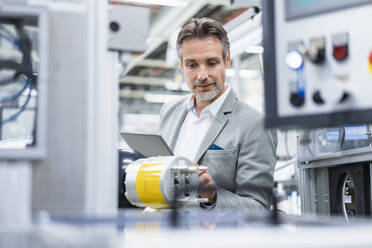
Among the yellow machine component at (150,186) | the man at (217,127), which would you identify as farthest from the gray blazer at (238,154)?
the yellow machine component at (150,186)

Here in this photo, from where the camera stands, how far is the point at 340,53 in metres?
1.01

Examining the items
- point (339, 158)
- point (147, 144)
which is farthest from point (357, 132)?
point (147, 144)

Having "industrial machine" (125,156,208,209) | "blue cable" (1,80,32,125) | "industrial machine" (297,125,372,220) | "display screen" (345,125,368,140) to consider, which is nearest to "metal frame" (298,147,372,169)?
"industrial machine" (297,125,372,220)

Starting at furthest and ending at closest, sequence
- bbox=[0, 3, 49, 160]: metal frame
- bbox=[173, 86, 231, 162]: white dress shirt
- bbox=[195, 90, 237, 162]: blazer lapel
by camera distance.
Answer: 1. bbox=[173, 86, 231, 162]: white dress shirt
2. bbox=[195, 90, 237, 162]: blazer lapel
3. bbox=[0, 3, 49, 160]: metal frame

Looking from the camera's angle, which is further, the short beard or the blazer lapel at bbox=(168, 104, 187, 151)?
the blazer lapel at bbox=(168, 104, 187, 151)

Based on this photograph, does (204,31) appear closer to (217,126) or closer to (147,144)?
(217,126)

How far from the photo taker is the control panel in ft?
3.28

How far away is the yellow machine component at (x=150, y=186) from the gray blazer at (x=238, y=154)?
20.6 inches

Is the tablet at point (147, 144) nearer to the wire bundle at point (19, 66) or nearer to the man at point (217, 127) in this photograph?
the man at point (217, 127)

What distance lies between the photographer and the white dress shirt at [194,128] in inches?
87.5

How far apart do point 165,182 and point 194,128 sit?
1.03 metres

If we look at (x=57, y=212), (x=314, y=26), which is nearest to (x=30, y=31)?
(x=57, y=212)

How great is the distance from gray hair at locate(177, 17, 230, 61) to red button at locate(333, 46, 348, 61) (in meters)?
1.25

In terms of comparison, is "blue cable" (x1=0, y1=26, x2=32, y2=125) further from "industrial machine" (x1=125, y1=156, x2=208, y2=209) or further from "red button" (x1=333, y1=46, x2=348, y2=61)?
"red button" (x1=333, y1=46, x2=348, y2=61)
